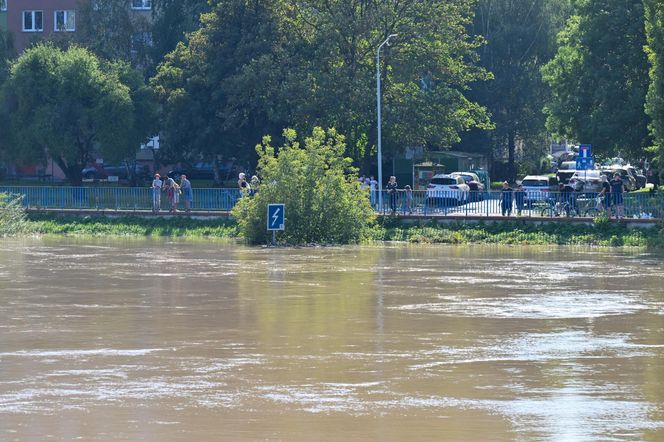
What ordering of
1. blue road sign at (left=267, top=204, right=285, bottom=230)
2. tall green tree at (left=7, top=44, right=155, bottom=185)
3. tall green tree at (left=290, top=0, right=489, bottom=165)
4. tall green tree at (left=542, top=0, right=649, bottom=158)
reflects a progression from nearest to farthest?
blue road sign at (left=267, top=204, right=285, bottom=230) → tall green tree at (left=542, top=0, right=649, bottom=158) → tall green tree at (left=290, top=0, right=489, bottom=165) → tall green tree at (left=7, top=44, right=155, bottom=185)

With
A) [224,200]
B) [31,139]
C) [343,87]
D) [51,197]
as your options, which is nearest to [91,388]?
[224,200]

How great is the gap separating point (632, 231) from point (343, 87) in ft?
70.4

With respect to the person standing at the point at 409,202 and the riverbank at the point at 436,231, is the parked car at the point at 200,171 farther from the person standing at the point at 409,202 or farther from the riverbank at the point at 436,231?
the person standing at the point at 409,202

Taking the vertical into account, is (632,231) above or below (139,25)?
below

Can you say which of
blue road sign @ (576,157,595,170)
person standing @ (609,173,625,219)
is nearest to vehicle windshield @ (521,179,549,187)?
blue road sign @ (576,157,595,170)

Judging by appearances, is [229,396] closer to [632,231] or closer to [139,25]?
[632,231]

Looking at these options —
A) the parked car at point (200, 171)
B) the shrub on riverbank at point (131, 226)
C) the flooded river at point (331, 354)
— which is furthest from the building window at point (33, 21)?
the flooded river at point (331, 354)

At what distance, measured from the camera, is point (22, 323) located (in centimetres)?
2309

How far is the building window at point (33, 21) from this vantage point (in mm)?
99500

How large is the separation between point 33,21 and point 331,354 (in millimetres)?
85330

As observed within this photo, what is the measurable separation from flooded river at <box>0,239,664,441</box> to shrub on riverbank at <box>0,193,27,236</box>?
16773mm

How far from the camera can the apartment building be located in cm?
9764

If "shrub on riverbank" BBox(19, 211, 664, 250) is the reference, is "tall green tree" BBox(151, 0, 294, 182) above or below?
above

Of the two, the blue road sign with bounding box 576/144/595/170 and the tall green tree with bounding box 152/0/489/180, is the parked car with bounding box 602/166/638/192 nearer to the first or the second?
the tall green tree with bounding box 152/0/489/180
